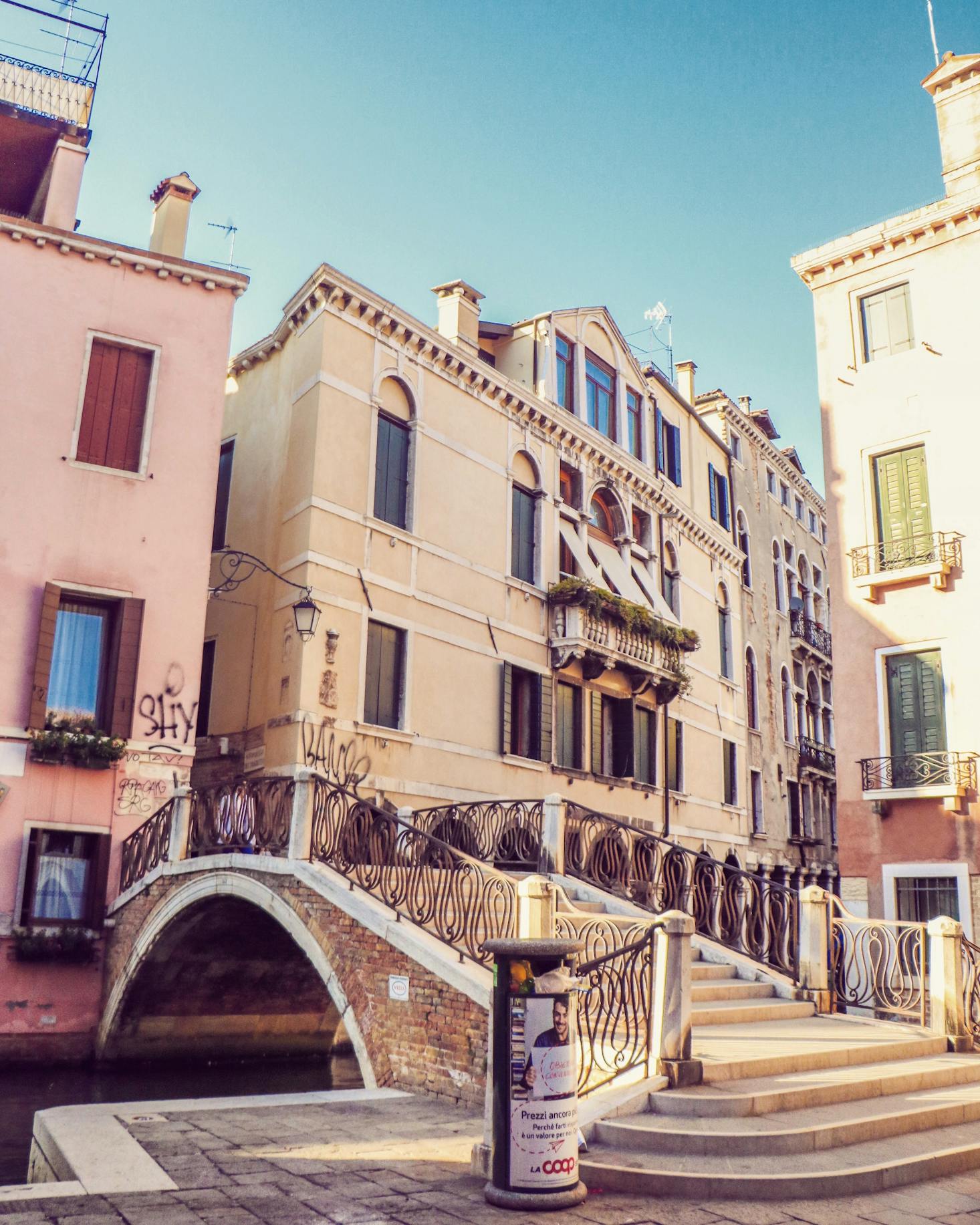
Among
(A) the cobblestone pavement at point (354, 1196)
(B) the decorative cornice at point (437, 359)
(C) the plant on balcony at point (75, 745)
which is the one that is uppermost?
(B) the decorative cornice at point (437, 359)

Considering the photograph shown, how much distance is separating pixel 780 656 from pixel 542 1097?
24.7 m

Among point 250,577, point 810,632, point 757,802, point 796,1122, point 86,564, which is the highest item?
point 810,632

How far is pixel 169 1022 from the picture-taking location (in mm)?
14297

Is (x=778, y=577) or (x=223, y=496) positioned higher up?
(x=778, y=577)

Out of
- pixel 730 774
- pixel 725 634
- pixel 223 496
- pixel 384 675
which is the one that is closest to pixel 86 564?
pixel 223 496

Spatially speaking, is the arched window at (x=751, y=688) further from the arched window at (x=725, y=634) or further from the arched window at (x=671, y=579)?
the arched window at (x=671, y=579)

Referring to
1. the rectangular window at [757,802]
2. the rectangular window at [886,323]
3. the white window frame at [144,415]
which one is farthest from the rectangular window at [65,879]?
the rectangular window at [757,802]

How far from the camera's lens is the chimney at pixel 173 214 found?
16.4 meters

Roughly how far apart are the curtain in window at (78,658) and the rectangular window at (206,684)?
222 centimetres

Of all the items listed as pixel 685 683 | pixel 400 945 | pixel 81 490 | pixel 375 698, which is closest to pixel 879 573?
pixel 685 683

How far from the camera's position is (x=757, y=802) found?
26031 mm

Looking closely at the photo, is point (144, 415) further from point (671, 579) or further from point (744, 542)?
point (744, 542)

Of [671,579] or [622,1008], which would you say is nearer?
[622,1008]

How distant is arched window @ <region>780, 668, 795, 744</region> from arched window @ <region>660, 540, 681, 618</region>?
6.96 m
